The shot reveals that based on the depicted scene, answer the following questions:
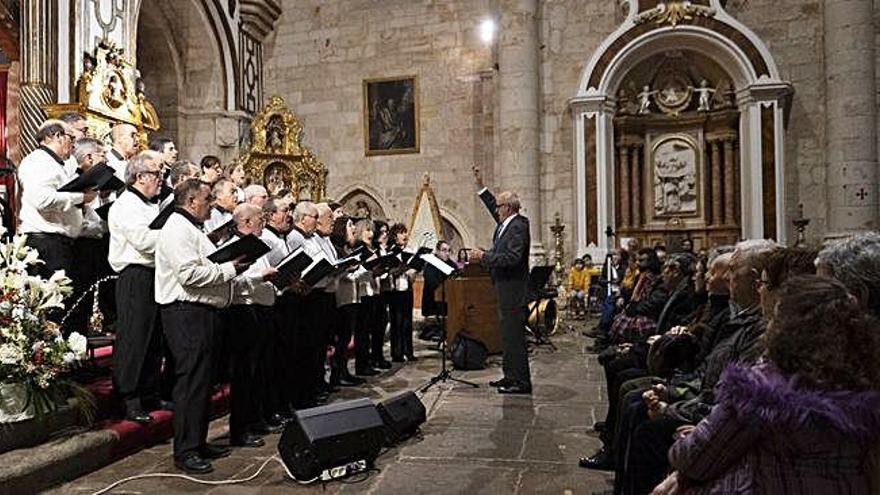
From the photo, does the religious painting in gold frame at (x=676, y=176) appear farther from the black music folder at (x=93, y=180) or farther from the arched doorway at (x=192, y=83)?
the black music folder at (x=93, y=180)

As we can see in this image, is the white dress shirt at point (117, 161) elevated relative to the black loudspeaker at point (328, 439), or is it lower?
elevated

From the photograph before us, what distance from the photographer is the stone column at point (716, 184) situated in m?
11.8

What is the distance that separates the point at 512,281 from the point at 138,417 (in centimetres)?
285

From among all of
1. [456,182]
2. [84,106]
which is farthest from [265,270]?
[456,182]

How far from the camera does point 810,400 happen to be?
5.50 feet

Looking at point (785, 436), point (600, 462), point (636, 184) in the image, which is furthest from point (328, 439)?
point (636, 184)

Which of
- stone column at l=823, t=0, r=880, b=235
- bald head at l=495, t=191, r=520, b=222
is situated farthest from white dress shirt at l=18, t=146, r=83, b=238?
stone column at l=823, t=0, r=880, b=235

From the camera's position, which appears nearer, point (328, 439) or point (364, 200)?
point (328, 439)

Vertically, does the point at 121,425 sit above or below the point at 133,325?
below

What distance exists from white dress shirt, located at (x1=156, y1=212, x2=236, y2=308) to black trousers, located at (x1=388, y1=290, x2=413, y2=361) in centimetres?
343

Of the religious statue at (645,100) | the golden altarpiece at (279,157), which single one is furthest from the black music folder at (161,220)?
the religious statue at (645,100)

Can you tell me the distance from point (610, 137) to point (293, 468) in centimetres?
961

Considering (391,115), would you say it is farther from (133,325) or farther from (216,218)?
(133,325)

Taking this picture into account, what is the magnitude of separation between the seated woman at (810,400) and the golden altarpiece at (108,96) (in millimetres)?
7606
